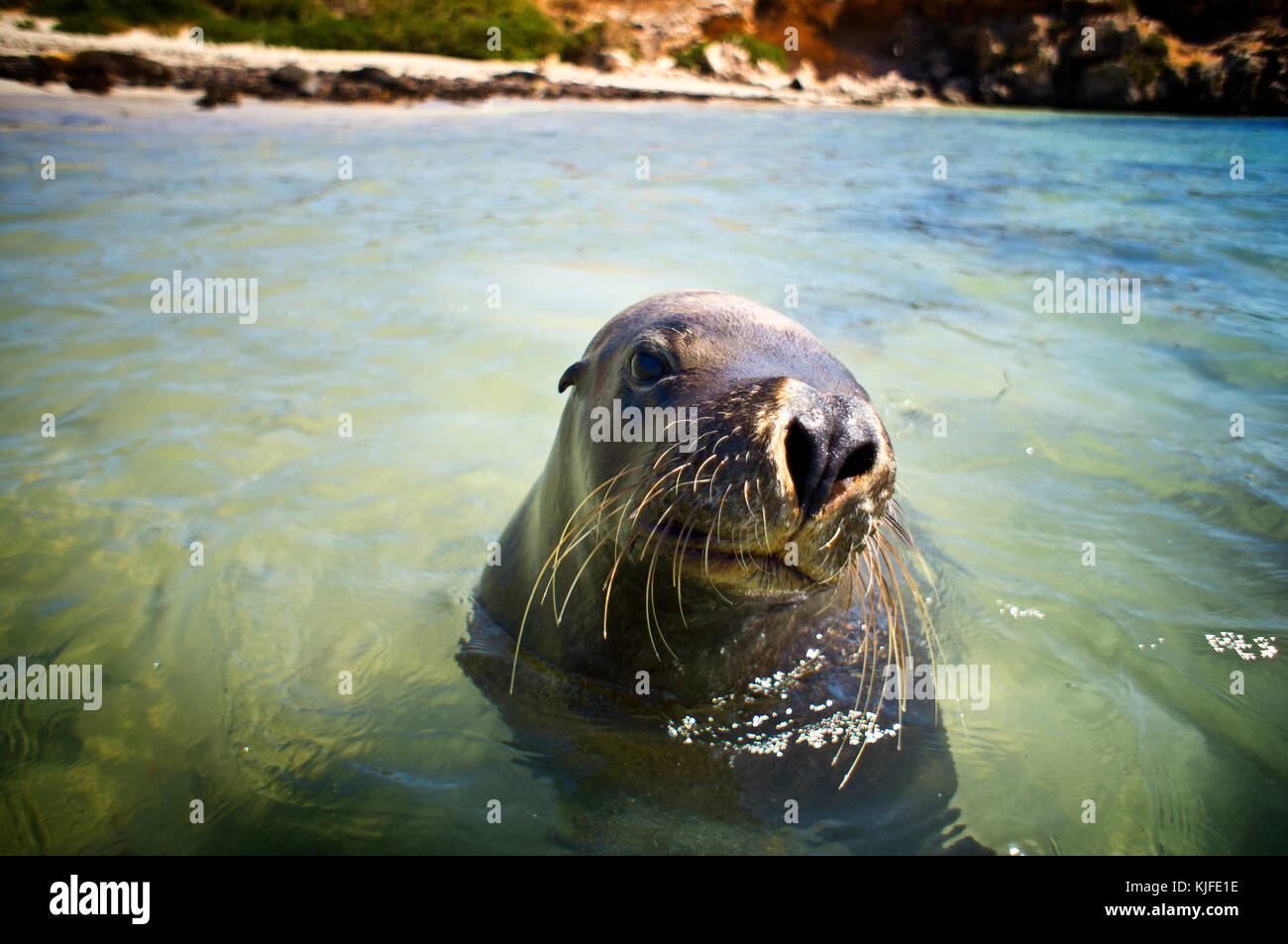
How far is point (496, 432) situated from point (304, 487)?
121 cm

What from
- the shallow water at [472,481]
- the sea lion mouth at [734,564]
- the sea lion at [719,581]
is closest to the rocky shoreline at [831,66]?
the shallow water at [472,481]

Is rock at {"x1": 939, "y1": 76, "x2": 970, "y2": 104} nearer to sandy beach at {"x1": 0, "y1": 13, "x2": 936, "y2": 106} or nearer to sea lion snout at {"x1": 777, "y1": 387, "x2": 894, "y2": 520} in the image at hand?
sandy beach at {"x1": 0, "y1": 13, "x2": 936, "y2": 106}

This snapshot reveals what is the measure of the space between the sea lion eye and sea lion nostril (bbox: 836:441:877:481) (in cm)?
72

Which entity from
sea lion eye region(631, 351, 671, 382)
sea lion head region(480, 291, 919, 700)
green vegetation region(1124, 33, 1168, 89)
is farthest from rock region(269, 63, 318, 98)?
green vegetation region(1124, 33, 1168, 89)

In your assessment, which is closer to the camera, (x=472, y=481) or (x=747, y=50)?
(x=472, y=481)

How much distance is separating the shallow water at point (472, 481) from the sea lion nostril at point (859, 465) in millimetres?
1101

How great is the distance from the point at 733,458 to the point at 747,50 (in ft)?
121

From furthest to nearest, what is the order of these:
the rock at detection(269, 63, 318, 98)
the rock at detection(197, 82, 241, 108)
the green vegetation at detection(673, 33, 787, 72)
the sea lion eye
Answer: the green vegetation at detection(673, 33, 787, 72), the rock at detection(269, 63, 318, 98), the rock at detection(197, 82, 241, 108), the sea lion eye

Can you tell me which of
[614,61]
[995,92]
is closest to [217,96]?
[614,61]

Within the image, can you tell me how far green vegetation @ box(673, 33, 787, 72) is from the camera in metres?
32.8

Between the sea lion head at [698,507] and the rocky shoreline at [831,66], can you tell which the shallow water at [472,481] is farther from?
the rocky shoreline at [831,66]

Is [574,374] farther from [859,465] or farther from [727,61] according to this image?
[727,61]

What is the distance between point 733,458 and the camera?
6.08 ft
